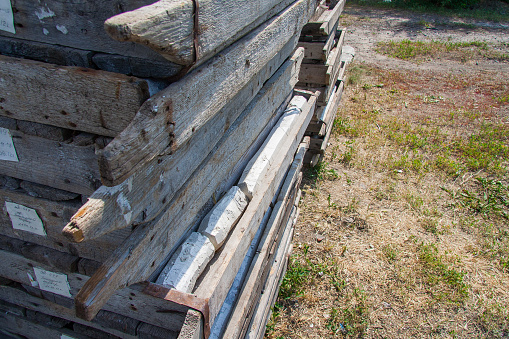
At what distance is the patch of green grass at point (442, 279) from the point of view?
3385mm

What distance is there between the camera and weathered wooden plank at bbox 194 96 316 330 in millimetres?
1497

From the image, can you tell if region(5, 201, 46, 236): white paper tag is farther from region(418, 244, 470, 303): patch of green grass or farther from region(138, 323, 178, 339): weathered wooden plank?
region(418, 244, 470, 303): patch of green grass

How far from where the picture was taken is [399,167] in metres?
5.27

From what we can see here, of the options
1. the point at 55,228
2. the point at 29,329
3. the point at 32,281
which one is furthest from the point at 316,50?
the point at 29,329

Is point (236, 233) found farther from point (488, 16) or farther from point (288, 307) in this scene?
point (488, 16)

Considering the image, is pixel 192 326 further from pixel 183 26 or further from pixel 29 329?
pixel 29 329

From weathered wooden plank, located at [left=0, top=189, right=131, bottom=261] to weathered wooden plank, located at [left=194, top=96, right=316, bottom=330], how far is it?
0.42 m

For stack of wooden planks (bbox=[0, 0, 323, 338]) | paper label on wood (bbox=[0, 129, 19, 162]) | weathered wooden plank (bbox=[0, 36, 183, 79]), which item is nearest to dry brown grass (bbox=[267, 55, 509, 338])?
stack of wooden planks (bbox=[0, 0, 323, 338])

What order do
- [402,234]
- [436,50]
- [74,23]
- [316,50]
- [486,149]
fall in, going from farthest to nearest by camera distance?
[436,50], [486,149], [316,50], [402,234], [74,23]

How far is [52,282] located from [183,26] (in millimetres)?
1696

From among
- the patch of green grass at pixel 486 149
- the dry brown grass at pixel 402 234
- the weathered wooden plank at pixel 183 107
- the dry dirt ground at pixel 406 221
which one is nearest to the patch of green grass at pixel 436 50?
the dry dirt ground at pixel 406 221

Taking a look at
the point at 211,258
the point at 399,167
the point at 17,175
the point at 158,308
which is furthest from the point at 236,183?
the point at 399,167

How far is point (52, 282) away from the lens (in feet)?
6.40

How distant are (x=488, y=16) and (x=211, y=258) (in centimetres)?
1773
